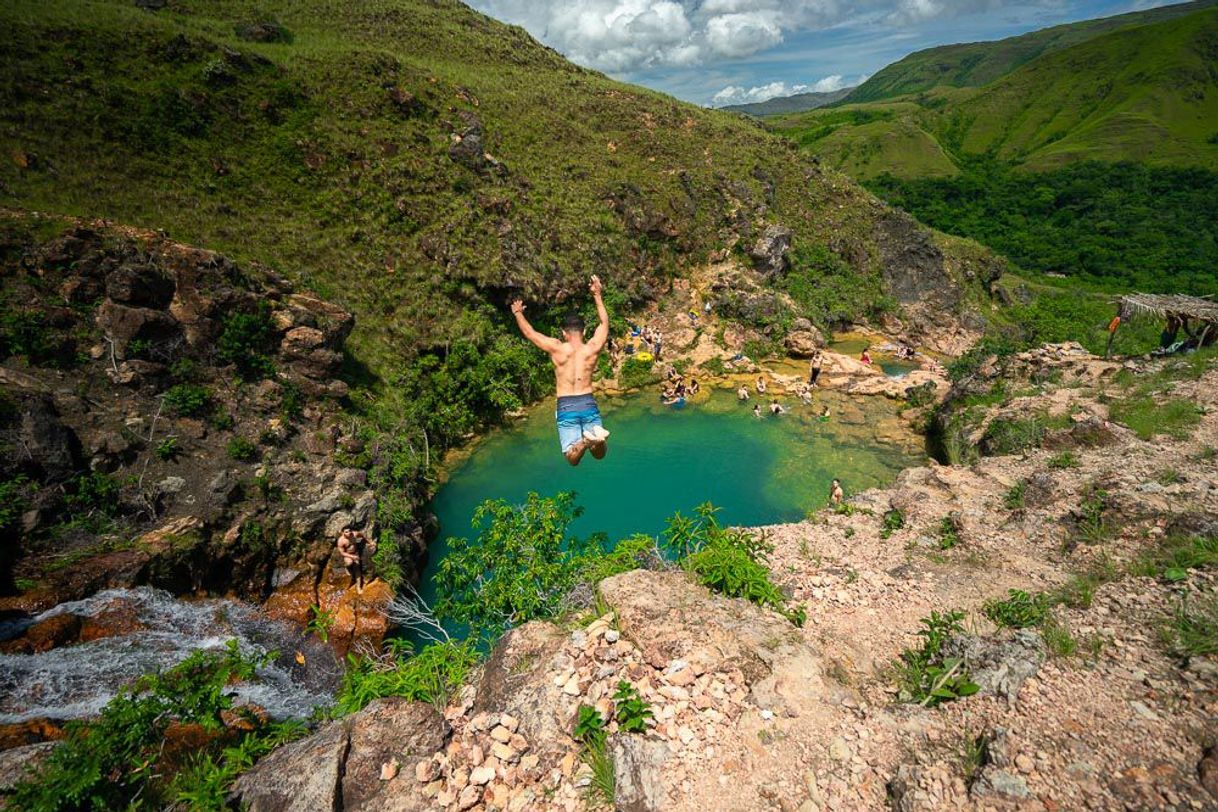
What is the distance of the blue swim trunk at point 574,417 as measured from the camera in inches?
314

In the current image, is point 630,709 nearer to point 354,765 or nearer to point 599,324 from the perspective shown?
point 354,765

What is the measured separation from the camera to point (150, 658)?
10.3 m

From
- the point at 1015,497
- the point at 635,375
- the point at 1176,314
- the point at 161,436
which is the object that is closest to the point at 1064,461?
the point at 1015,497

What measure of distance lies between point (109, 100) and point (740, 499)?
31438 mm

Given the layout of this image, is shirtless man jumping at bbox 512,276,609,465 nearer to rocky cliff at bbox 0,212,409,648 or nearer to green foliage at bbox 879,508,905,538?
green foliage at bbox 879,508,905,538

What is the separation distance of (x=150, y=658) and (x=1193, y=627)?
16.8 m

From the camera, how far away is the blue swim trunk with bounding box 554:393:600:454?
7.98 meters

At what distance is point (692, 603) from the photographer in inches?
279

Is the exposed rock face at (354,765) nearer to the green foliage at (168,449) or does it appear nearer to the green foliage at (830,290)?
the green foliage at (168,449)

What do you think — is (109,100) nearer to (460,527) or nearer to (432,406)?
(432,406)

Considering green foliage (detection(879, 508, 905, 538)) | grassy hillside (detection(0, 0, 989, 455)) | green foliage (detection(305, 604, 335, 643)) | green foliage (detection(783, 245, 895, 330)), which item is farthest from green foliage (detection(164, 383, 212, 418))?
green foliage (detection(783, 245, 895, 330))

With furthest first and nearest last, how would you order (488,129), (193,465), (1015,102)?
1. (1015,102)
2. (488,129)
3. (193,465)

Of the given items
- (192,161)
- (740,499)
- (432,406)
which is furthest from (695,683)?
(192,161)

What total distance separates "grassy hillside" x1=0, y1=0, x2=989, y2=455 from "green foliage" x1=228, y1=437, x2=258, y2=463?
625 centimetres
